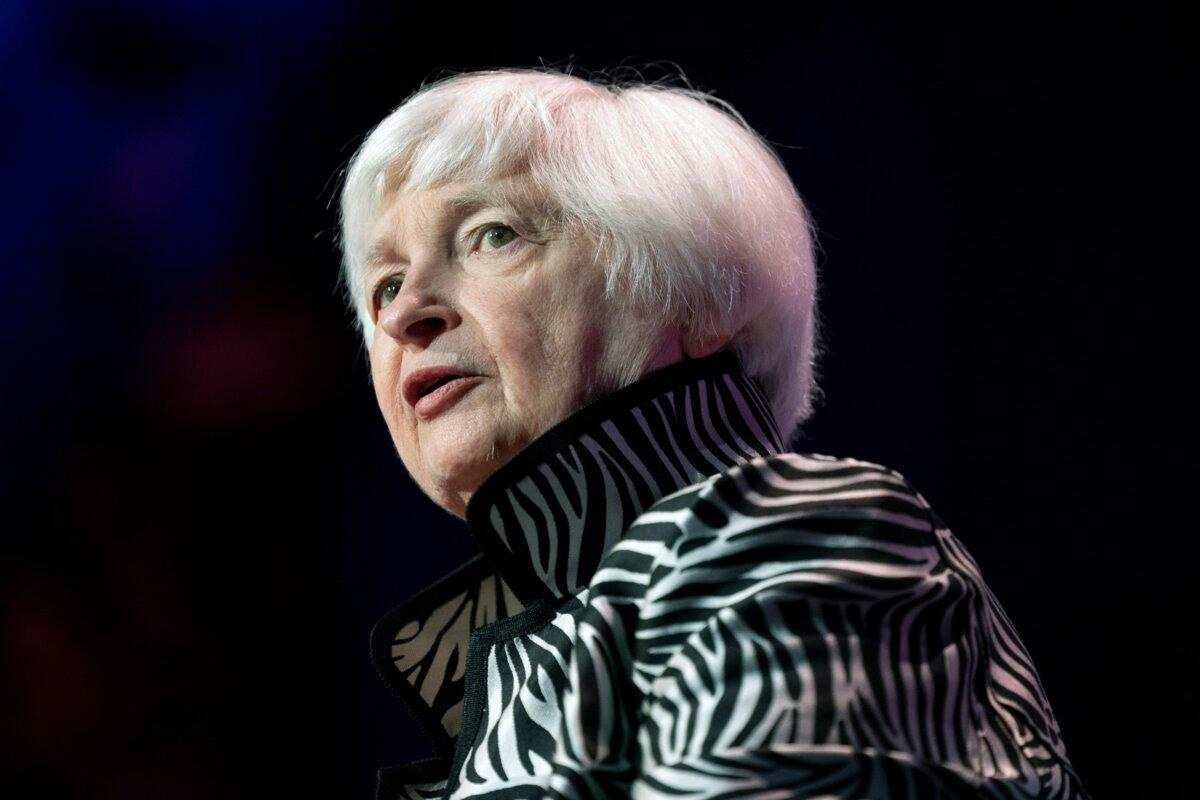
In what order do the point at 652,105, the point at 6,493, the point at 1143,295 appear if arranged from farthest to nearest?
the point at 6,493
the point at 1143,295
the point at 652,105

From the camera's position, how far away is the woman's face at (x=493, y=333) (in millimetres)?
1197

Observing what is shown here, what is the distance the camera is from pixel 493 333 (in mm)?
1202

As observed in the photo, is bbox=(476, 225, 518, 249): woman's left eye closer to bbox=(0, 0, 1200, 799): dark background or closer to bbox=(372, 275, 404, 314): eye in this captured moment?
bbox=(372, 275, 404, 314): eye

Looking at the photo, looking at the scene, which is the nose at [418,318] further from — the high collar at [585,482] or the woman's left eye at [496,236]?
the high collar at [585,482]

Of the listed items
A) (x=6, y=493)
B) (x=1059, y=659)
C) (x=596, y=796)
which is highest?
(x=596, y=796)

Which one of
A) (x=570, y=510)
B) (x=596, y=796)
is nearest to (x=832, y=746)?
(x=596, y=796)

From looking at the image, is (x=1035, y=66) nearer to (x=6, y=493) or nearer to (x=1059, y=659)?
(x=1059, y=659)

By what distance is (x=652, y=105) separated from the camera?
1.35 m

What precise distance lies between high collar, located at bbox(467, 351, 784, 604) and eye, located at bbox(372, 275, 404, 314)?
329mm

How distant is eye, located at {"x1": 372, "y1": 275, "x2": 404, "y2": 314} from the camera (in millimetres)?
1360

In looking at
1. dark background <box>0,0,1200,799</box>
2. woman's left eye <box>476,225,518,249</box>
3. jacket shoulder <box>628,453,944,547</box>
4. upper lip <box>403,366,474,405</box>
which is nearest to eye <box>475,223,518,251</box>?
woman's left eye <box>476,225,518,249</box>

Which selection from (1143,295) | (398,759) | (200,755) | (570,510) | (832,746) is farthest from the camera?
(398,759)

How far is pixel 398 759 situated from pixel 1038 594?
43.7 inches

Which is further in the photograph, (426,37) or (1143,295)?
(426,37)
